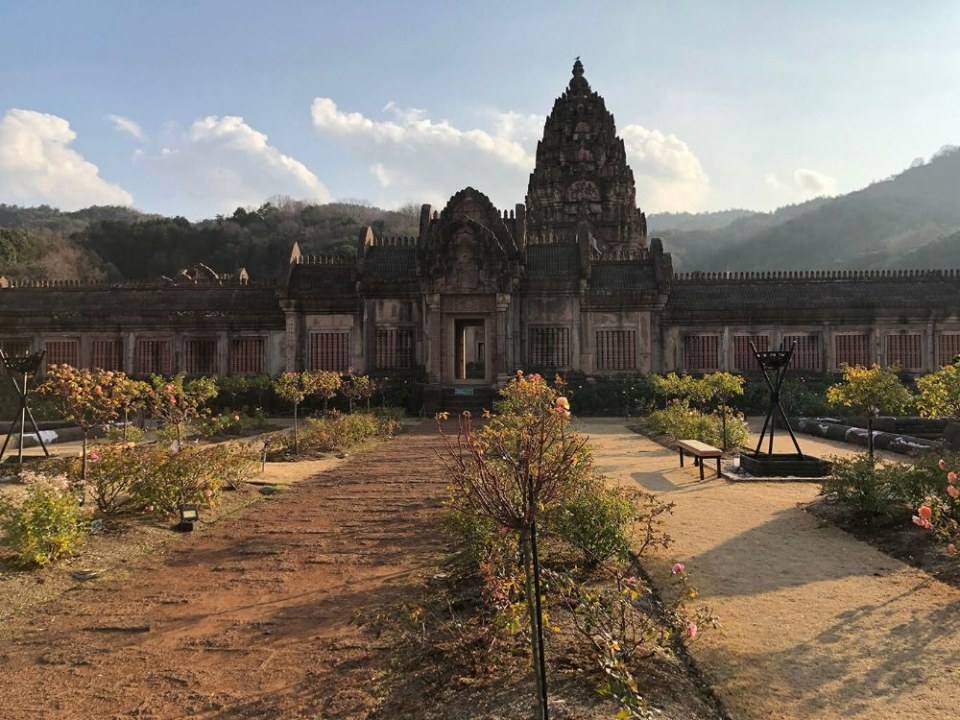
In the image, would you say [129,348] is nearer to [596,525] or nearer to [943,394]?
[596,525]

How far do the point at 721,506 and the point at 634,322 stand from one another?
56.9ft

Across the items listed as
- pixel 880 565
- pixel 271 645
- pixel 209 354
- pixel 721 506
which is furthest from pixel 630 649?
pixel 209 354

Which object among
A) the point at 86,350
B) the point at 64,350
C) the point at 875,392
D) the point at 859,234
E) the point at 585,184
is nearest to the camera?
the point at 875,392

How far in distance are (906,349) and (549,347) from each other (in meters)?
14.7

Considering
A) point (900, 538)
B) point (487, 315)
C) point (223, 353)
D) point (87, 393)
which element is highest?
point (487, 315)

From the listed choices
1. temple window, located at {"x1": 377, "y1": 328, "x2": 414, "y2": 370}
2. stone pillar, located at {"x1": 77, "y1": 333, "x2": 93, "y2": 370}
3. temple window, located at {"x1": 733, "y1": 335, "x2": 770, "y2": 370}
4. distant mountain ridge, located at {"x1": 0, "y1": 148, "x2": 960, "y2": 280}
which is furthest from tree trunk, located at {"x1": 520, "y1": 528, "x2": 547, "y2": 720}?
distant mountain ridge, located at {"x1": 0, "y1": 148, "x2": 960, "y2": 280}

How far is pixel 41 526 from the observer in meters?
6.67

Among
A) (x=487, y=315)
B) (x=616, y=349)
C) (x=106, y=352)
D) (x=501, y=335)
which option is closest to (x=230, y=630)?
(x=501, y=335)

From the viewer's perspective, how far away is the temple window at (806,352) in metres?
26.2

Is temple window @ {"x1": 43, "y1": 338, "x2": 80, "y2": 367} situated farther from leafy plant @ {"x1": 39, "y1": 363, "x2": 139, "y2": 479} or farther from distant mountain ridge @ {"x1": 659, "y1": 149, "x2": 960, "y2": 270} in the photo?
distant mountain ridge @ {"x1": 659, "y1": 149, "x2": 960, "y2": 270}

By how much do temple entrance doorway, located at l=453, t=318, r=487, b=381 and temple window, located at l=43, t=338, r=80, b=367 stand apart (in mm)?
16657

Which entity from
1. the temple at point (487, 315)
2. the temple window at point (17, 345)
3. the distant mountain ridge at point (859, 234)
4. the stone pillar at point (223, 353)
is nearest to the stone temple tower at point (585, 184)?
the temple at point (487, 315)

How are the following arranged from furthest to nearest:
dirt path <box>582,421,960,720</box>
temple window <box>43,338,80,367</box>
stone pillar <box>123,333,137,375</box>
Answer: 1. temple window <box>43,338,80,367</box>
2. stone pillar <box>123,333,137,375</box>
3. dirt path <box>582,421,960,720</box>

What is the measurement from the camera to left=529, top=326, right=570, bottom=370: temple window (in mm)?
26016
